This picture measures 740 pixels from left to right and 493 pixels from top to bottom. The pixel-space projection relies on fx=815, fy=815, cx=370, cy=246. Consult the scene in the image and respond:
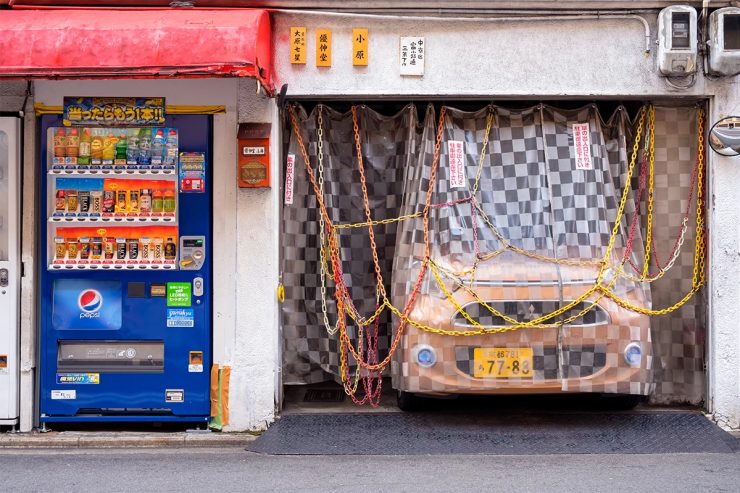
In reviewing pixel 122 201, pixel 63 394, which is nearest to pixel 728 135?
pixel 122 201

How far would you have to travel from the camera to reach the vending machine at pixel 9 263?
7.17 m

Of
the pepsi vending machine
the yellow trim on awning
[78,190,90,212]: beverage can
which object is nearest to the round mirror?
the yellow trim on awning

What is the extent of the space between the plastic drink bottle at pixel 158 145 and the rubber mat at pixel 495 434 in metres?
2.61

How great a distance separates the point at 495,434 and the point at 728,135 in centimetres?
335

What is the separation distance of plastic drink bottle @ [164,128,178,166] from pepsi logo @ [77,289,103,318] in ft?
4.43

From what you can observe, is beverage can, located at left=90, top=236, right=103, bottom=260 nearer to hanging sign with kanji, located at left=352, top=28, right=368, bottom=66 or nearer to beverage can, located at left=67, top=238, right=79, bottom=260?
beverage can, located at left=67, top=238, right=79, bottom=260

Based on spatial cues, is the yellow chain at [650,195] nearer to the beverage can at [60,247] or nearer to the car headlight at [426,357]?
the car headlight at [426,357]

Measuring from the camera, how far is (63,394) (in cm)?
729

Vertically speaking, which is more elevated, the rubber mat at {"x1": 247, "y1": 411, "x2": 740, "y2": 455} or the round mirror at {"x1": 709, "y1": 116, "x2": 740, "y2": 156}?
the round mirror at {"x1": 709, "y1": 116, "x2": 740, "y2": 156}

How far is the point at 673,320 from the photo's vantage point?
785cm

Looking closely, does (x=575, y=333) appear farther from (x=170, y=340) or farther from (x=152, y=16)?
(x=152, y=16)

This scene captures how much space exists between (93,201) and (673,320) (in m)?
5.53

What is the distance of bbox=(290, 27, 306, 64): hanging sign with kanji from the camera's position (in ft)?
23.9

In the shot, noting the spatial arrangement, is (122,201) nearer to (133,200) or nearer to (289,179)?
(133,200)
